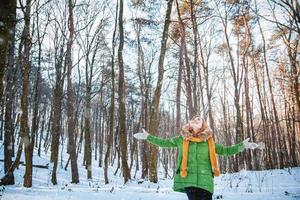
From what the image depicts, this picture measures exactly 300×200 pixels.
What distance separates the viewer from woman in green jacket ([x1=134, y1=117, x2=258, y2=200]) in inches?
159

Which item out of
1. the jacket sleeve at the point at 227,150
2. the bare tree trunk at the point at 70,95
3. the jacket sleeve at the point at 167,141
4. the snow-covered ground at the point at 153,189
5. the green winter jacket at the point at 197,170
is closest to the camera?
the green winter jacket at the point at 197,170

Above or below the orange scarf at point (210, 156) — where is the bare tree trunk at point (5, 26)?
above

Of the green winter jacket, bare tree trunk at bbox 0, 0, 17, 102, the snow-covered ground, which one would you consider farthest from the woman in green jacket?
the snow-covered ground

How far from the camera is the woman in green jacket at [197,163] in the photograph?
4.04m

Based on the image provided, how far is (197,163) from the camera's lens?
4148 millimetres

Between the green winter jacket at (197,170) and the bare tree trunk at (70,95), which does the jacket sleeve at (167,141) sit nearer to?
Result: the green winter jacket at (197,170)

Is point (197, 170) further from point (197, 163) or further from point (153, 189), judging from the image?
point (153, 189)

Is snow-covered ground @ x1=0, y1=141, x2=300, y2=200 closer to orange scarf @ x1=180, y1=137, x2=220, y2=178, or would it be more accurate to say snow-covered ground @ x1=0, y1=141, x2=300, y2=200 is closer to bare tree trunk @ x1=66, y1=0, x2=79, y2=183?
bare tree trunk @ x1=66, y1=0, x2=79, y2=183

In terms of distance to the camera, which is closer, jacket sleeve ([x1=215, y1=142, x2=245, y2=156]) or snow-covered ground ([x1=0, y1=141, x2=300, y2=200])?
jacket sleeve ([x1=215, y1=142, x2=245, y2=156])

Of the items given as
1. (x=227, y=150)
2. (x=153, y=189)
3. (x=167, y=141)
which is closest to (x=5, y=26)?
(x=167, y=141)

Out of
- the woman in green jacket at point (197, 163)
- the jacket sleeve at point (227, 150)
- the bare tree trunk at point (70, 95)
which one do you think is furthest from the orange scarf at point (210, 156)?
the bare tree trunk at point (70, 95)

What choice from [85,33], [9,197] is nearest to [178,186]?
[9,197]

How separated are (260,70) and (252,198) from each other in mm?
22488

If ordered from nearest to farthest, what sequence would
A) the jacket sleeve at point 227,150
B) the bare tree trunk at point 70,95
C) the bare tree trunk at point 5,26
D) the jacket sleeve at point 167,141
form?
the bare tree trunk at point 5,26 < the jacket sleeve at point 227,150 < the jacket sleeve at point 167,141 < the bare tree trunk at point 70,95
